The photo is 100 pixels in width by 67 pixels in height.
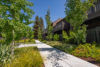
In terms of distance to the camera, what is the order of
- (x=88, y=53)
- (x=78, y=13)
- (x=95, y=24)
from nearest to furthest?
(x=88, y=53)
(x=78, y=13)
(x=95, y=24)

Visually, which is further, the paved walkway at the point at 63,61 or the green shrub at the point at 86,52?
the green shrub at the point at 86,52

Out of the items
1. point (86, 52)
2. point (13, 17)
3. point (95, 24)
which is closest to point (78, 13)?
point (86, 52)

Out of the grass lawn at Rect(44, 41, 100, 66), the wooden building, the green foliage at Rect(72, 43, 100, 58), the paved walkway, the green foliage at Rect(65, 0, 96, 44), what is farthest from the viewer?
the wooden building

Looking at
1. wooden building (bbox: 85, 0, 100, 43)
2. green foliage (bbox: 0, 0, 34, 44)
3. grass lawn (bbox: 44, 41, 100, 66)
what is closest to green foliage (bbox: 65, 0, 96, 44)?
grass lawn (bbox: 44, 41, 100, 66)

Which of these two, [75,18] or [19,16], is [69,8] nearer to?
[75,18]

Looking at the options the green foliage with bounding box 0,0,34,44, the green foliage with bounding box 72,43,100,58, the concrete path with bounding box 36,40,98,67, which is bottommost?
the concrete path with bounding box 36,40,98,67

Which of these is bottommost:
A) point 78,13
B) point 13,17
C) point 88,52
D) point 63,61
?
point 63,61

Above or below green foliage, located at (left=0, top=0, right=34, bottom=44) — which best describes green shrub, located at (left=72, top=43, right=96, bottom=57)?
below

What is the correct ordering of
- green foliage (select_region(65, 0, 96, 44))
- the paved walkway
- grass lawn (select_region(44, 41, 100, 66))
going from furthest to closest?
1. green foliage (select_region(65, 0, 96, 44))
2. grass lawn (select_region(44, 41, 100, 66))
3. the paved walkway

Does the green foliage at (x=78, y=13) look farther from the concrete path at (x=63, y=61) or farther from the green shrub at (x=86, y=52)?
the concrete path at (x=63, y=61)

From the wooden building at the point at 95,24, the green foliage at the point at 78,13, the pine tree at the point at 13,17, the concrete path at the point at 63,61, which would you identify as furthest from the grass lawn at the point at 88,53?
the pine tree at the point at 13,17

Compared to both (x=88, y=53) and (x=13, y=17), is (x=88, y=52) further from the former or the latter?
(x=13, y=17)

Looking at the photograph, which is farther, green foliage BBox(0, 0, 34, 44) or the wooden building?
the wooden building

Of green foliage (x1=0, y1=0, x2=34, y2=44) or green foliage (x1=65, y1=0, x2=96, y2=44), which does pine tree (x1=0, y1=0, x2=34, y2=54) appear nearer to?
green foliage (x1=0, y1=0, x2=34, y2=44)
